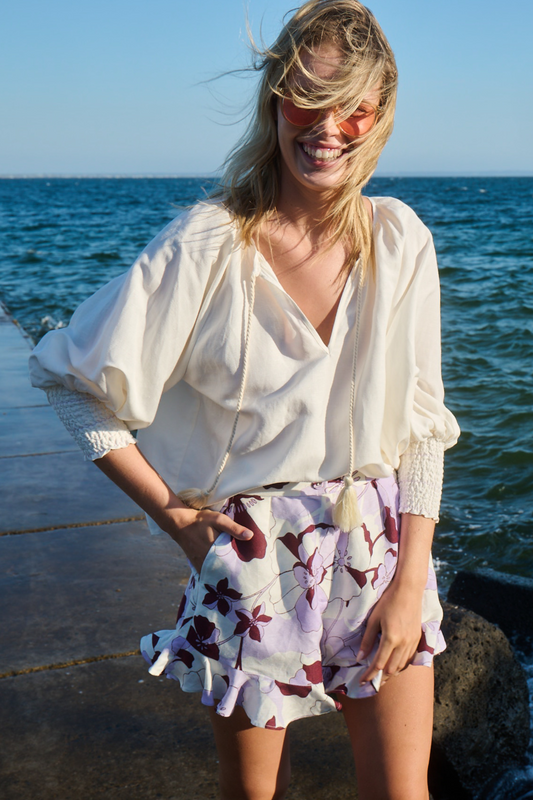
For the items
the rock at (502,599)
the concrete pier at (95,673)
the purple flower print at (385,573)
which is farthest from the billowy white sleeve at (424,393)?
the rock at (502,599)

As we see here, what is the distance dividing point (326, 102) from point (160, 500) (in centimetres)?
83

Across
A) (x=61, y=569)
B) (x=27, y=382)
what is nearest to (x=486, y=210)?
(x=27, y=382)

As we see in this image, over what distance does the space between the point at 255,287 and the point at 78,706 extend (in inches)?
65.3

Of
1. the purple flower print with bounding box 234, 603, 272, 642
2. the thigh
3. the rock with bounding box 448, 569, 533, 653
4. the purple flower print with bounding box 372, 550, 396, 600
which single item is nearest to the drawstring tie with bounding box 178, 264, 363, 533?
the purple flower print with bounding box 372, 550, 396, 600

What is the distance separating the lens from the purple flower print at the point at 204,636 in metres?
1.46

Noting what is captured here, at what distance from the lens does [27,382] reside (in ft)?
20.5

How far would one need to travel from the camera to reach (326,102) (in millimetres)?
1422

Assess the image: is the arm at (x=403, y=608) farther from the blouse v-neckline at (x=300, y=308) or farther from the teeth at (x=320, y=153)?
the teeth at (x=320, y=153)

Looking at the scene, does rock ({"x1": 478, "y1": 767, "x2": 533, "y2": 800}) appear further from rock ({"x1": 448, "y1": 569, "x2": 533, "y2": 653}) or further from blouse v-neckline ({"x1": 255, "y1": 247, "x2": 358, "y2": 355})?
blouse v-neckline ({"x1": 255, "y1": 247, "x2": 358, "y2": 355})

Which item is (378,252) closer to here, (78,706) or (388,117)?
(388,117)

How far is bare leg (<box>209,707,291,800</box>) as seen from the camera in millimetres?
1499

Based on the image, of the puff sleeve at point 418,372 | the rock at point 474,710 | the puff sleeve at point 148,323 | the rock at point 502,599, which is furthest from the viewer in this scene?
the rock at point 502,599

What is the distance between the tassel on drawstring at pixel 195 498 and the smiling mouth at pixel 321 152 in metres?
0.70

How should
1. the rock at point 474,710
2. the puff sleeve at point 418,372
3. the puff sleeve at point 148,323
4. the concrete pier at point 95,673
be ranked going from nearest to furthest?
the puff sleeve at point 148,323
the puff sleeve at point 418,372
the concrete pier at point 95,673
the rock at point 474,710
